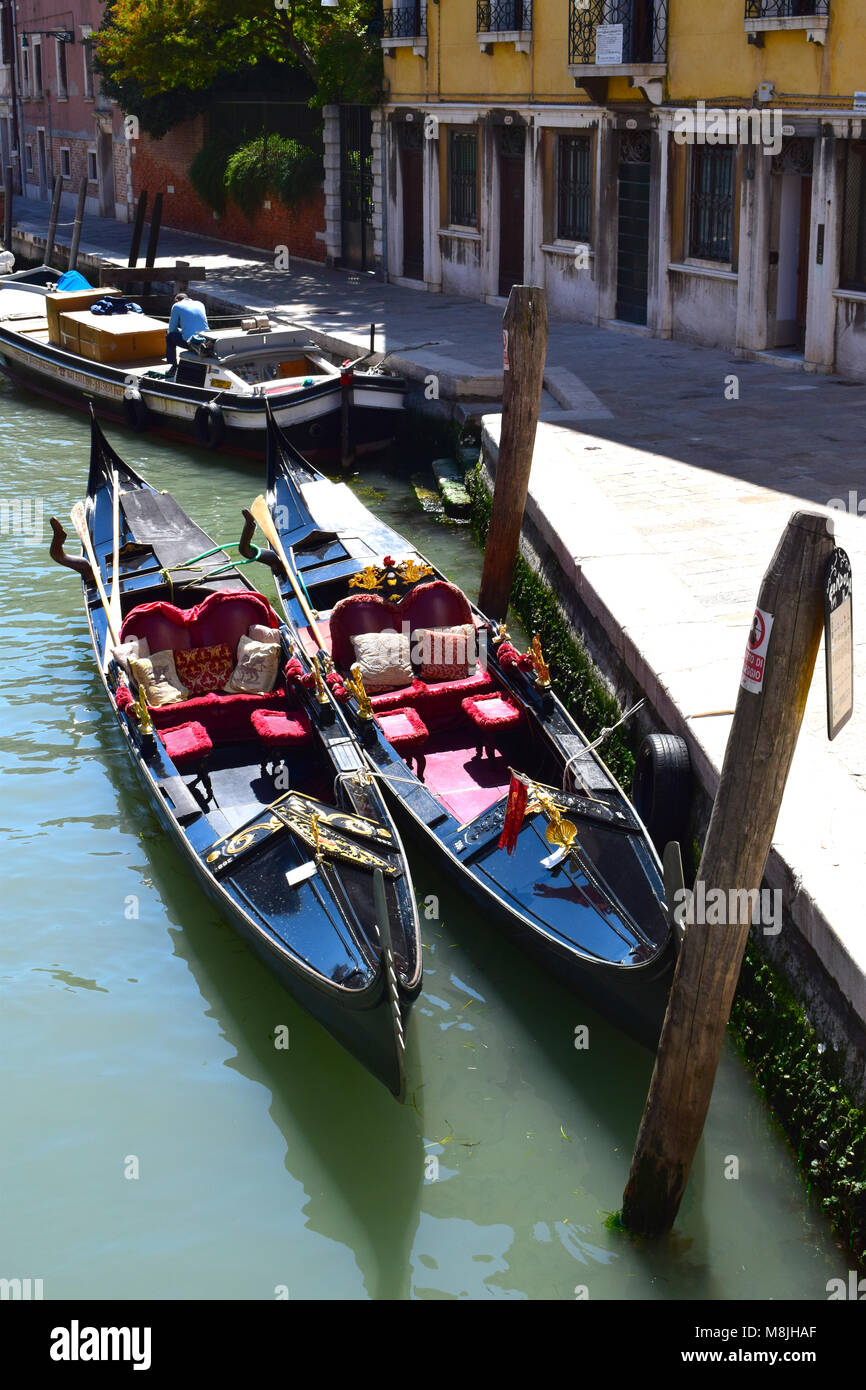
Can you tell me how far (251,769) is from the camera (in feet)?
21.8

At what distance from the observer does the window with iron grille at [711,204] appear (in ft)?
43.3

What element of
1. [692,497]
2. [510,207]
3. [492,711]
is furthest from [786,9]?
[492,711]

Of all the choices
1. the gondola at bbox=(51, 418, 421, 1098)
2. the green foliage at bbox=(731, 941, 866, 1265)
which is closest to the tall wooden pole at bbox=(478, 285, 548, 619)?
the gondola at bbox=(51, 418, 421, 1098)

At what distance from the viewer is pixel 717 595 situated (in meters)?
7.10

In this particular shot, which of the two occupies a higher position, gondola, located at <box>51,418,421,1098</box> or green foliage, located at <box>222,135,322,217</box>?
green foliage, located at <box>222,135,322,217</box>

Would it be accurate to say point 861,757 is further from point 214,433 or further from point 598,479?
point 214,433

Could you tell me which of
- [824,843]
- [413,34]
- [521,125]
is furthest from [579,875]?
[413,34]

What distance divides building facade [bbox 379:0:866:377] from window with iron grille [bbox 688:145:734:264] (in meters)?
0.02

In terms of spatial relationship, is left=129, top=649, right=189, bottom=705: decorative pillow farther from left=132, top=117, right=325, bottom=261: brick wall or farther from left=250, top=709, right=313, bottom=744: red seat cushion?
left=132, top=117, right=325, bottom=261: brick wall

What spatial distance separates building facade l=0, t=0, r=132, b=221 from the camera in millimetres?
29781

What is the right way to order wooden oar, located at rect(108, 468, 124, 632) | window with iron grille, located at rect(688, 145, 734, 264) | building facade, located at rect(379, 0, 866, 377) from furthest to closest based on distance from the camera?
1. window with iron grille, located at rect(688, 145, 734, 264)
2. building facade, located at rect(379, 0, 866, 377)
3. wooden oar, located at rect(108, 468, 124, 632)

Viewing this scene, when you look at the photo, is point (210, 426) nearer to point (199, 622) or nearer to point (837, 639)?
point (199, 622)

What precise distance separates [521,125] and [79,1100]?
1387 cm

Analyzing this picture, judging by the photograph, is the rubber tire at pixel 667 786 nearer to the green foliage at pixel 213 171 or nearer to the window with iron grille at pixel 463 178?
the window with iron grille at pixel 463 178
